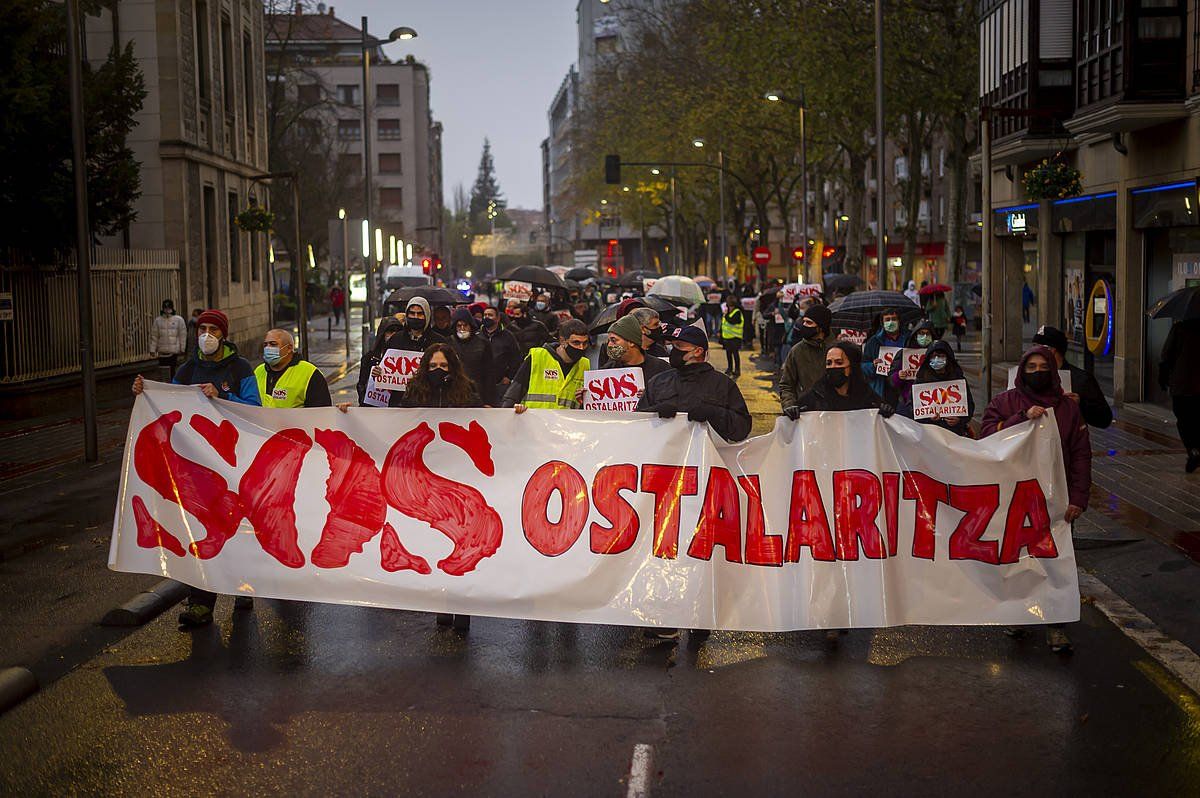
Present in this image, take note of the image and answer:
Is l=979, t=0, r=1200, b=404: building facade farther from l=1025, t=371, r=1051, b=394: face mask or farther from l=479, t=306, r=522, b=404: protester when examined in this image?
l=1025, t=371, r=1051, b=394: face mask

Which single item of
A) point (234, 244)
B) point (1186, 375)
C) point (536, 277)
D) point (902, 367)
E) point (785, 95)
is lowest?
point (1186, 375)

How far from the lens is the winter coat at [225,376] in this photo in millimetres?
9281

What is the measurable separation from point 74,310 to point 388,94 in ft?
350

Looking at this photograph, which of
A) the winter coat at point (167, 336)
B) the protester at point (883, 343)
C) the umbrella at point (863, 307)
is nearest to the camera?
the protester at point (883, 343)

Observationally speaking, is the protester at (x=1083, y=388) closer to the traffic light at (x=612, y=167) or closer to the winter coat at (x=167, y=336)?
the winter coat at (x=167, y=336)

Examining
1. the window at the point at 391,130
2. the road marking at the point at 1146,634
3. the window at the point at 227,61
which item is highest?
the window at the point at 391,130

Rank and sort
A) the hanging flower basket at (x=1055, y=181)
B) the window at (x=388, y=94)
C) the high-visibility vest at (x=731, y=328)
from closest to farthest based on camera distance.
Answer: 1. the hanging flower basket at (x=1055, y=181)
2. the high-visibility vest at (x=731, y=328)
3. the window at (x=388, y=94)

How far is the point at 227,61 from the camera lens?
123 ft

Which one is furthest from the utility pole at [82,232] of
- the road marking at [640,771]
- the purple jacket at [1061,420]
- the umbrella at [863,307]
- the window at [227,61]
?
the window at [227,61]

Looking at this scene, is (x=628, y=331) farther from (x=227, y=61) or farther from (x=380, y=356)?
(x=227, y=61)

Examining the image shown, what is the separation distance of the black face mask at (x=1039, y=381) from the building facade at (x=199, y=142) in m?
24.3

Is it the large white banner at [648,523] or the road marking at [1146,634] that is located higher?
the large white banner at [648,523]

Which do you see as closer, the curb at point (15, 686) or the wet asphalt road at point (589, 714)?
the wet asphalt road at point (589, 714)

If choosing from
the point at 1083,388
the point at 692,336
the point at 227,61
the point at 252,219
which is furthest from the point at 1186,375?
the point at 227,61
